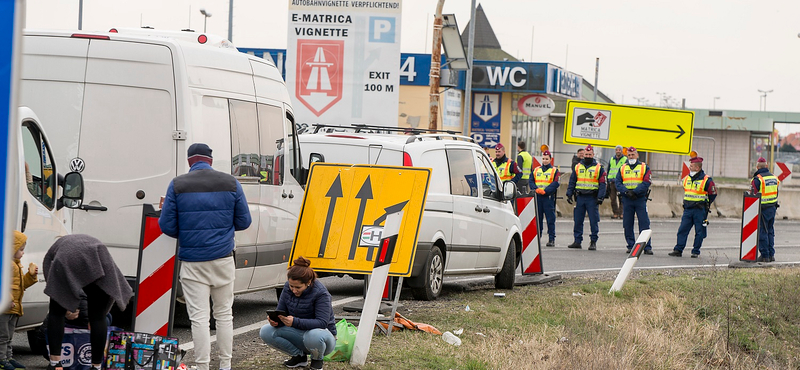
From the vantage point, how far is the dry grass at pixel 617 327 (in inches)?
307

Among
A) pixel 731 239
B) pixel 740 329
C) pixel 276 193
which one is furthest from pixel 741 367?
pixel 731 239

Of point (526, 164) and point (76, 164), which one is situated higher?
point (526, 164)

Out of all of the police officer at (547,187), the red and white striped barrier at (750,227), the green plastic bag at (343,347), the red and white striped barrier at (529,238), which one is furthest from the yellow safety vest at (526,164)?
the green plastic bag at (343,347)

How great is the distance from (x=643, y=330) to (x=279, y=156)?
12.7 feet

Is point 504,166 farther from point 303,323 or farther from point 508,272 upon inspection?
point 303,323

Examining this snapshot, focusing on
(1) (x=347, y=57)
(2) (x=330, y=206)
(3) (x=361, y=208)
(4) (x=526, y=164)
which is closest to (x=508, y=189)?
(3) (x=361, y=208)

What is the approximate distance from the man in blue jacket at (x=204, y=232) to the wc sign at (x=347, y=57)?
1068 centimetres

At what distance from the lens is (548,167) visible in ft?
61.5

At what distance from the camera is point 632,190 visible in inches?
706

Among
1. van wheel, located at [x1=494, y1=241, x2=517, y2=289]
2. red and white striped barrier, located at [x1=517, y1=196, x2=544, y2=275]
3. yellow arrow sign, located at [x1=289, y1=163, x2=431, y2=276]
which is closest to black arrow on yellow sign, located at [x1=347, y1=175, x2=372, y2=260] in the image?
yellow arrow sign, located at [x1=289, y1=163, x2=431, y2=276]

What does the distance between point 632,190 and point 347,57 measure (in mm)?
5544

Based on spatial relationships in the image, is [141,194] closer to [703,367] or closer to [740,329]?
[703,367]

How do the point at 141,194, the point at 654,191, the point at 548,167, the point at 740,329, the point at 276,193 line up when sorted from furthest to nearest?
1. the point at 654,191
2. the point at 548,167
3. the point at 740,329
4. the point at 276,193
5. the point at 141,194

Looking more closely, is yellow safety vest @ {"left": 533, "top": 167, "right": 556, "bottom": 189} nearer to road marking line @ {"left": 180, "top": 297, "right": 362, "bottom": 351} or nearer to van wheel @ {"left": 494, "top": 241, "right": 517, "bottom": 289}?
van wheel @ {"left": 494, "top": 241, "right": 517, "bottom": 289}
